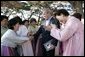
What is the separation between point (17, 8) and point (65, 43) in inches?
281

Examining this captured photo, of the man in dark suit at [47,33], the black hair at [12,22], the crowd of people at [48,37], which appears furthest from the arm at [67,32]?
the black hair at [12,22]

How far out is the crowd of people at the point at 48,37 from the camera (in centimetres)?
459

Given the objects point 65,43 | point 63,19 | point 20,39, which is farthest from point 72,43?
point 20,39

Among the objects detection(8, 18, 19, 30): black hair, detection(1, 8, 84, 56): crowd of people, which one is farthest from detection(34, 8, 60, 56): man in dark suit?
detection(8, 18, 19, 30): black hair

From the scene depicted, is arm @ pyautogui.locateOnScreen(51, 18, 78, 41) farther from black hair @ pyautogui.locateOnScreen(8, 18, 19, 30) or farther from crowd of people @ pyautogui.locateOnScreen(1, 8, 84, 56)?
black hair @ pyautogui.locateOnScreen(8, 18, 19, 30)

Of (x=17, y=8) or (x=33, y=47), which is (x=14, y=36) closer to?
(x=33, y=47)

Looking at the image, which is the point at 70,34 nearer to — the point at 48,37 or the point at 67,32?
the point at 67,32

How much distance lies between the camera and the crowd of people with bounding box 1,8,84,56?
15.0 feet

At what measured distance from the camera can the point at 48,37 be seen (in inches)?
209

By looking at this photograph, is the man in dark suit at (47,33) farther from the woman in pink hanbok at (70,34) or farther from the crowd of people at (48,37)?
the woman in pink hanbok at (70,34)

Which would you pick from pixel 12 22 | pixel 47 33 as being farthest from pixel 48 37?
pixel 12 22

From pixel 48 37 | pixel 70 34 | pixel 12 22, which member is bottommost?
pixel 48 37

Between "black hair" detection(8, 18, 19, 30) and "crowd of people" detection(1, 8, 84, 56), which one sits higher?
"black hair" detection(8, 18, 19, 30)

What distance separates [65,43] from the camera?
4.70 m
